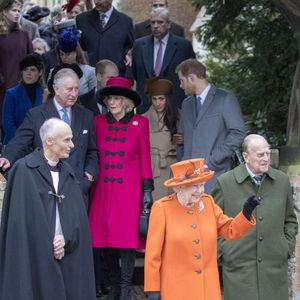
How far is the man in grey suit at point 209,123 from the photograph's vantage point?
930 centimetres

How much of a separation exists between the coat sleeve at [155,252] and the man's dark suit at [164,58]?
152 inches

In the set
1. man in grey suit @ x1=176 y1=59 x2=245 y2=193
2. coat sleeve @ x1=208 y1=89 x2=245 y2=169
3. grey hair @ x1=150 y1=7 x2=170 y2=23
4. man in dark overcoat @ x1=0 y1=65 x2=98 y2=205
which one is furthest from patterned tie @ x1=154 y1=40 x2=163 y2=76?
man in dark overcoat @ x1=0 y1=65 x2=98 y2=205

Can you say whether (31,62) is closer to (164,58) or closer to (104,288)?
(164,58)

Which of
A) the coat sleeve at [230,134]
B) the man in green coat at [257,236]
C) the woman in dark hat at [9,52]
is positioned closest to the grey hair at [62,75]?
the coat sleeve at [230,134]

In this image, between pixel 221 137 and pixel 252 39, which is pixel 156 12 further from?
pixel 252 39

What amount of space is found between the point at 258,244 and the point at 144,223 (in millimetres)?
1260

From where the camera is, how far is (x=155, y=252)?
7199 millimetres

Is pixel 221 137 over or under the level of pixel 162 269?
over

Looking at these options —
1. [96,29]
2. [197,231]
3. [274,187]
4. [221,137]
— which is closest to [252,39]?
[96,29]

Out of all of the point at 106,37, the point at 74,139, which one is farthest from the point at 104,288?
the point at 106,37

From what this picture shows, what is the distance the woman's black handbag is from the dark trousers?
0.54 ft

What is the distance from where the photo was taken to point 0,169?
28.8 ft

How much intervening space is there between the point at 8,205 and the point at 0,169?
135 centimetres

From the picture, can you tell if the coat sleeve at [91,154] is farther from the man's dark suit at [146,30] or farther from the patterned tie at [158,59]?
the man's dark suit at [146,30]
